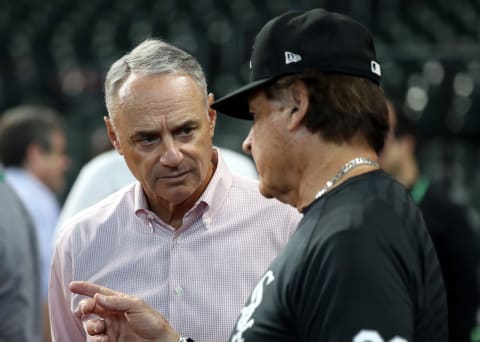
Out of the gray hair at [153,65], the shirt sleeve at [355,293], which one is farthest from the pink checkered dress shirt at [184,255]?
the shirt sleeve at [355,293]

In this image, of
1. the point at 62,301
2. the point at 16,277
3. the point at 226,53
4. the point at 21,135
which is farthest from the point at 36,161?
the point at 226,53

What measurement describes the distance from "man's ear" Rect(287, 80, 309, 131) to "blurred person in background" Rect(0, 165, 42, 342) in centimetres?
209

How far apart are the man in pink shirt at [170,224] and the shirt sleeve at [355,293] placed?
2.46 ft

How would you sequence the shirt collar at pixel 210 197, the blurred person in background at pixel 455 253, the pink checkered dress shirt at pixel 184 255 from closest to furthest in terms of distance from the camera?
the pink checkered dress shirt at pixel 184 255
the shirt collar at pixel 210 197
the blurred person in background at pixel 455 253

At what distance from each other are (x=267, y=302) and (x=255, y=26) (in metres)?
7.83

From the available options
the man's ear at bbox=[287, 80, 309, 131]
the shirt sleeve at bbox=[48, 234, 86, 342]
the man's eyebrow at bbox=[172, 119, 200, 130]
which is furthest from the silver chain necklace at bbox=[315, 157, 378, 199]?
the shirt sleeve at bbox=[48, 234, 86, 342]

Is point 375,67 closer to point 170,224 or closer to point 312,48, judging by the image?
point 312,48

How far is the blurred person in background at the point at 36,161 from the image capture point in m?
5.40

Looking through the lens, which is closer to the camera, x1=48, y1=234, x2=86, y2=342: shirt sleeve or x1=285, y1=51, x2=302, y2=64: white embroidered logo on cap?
x1=285, y1=51, x2=302, y2=64: white embroidered logo on cap

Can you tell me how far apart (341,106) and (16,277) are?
2.22m

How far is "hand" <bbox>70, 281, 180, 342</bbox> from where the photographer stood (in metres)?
2.13

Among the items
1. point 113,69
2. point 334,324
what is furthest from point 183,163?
point 334,324

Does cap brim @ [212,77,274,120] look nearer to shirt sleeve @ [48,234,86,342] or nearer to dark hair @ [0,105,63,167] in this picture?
shirt sleeve @ [48,234,86,342]

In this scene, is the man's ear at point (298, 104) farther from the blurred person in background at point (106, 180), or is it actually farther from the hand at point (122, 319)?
the blurred person in background at point (106, 180)
